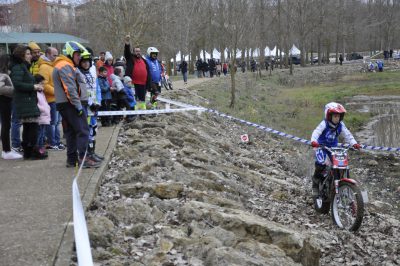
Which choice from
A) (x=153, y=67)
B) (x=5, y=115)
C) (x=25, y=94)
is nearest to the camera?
(x=25, y=94)

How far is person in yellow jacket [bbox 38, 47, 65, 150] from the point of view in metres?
9.88

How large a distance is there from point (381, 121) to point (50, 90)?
58.5 ft

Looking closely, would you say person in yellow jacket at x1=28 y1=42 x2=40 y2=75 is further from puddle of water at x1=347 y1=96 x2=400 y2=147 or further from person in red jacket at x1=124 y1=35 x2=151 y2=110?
puddle of water at x1=347 y1=96 x2=400 y2=147

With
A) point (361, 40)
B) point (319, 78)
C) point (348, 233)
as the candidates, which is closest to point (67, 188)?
point (348, 233)

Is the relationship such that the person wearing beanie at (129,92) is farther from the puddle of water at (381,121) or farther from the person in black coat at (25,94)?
the puddle of water at (381,121)

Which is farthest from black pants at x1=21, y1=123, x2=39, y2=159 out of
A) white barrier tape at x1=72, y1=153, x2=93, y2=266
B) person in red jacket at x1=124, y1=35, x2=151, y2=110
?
person in red jacket at x1=124, y1=35, x2=151, y2=110

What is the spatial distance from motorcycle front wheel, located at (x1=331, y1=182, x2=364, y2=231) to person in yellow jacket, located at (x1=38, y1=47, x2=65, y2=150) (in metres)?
5.64

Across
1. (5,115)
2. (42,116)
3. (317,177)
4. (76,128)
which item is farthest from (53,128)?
(317,177)

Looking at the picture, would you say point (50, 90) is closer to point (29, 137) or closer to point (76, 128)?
point (29, 137)

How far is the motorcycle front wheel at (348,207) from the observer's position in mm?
7453

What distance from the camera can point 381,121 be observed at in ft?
77.2

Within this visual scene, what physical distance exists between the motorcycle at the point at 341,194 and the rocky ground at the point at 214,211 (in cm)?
20

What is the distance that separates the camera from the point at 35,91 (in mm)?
9000

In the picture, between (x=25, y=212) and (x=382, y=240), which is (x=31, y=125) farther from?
(x=382, y=240)
